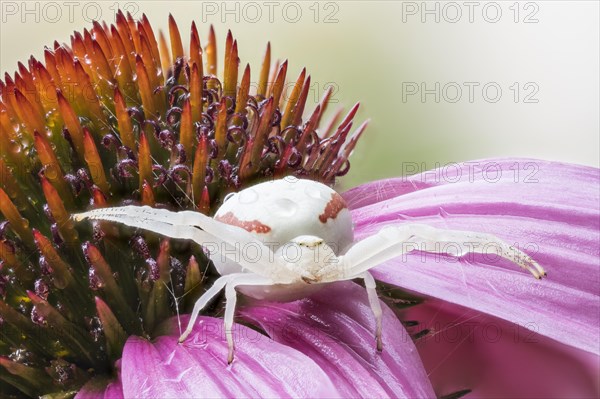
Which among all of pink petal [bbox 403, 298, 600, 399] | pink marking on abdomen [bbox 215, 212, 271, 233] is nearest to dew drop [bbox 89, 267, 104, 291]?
pink marking on abdomen [bbox 215, 212, 271, 233]

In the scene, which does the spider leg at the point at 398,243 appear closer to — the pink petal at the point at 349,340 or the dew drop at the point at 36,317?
the pink petal at the point at 349,340

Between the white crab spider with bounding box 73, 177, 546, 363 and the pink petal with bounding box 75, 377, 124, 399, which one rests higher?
the white crab spider with bounding box 73, 177, 546, 363

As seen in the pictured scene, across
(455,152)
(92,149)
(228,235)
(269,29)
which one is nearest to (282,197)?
(228,235)

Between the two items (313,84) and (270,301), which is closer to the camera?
(270,301)

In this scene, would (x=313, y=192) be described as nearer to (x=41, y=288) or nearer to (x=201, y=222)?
(x=201, y=222)

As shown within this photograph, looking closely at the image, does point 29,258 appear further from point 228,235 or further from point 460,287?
point 460,287

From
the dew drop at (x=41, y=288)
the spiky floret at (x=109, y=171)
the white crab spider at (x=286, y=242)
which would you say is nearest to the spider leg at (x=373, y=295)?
the white crab spider at (x=286, y=242)

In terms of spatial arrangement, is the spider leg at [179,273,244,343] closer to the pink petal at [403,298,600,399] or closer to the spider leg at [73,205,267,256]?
the spider leg at [73,205,267,256]
